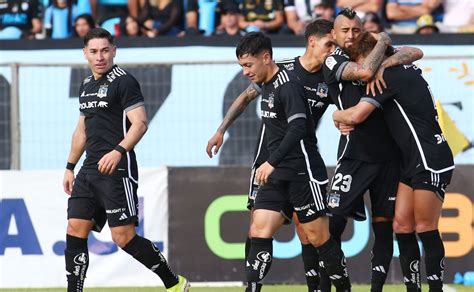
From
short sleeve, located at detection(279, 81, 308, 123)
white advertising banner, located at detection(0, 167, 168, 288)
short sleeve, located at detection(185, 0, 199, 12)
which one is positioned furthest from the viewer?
short sleeve, located at detection(185, 0, 199, 12)

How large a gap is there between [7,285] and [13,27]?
16.6ft

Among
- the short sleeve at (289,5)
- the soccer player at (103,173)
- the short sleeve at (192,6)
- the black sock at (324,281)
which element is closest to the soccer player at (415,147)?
the black sock at (324,281)

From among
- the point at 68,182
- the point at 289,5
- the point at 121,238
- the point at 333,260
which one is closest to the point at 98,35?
the point at 68,182

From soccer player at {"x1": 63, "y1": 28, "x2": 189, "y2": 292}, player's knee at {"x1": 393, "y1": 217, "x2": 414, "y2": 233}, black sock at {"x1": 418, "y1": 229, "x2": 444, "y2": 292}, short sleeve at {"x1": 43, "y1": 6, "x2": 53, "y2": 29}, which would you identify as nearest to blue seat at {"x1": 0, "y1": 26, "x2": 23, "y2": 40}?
short sleeve at {"x1": 43, "y1": 6, "x2": 53, "y2": 29}

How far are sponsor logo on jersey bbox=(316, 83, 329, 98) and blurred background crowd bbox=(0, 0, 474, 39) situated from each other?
19.8ft

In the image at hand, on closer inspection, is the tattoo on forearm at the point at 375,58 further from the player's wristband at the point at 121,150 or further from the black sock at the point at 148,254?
the black sock at the point at 148,254

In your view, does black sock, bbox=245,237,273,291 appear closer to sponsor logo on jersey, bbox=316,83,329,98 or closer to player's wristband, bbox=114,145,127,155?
player's wristband, bbox=114,145,127,155

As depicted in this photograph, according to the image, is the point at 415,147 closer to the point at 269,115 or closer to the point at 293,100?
the point at 293,100

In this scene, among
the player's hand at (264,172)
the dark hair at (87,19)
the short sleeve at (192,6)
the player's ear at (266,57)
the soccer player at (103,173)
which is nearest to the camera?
the player's hand at (264,172)

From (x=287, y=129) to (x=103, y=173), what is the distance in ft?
5.30

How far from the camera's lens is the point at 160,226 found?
12703 millimetres

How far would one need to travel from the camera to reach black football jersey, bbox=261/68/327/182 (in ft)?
28.7

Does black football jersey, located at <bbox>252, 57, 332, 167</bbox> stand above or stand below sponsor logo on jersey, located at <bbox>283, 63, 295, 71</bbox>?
below

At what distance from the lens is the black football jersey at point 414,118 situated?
8891 mm
